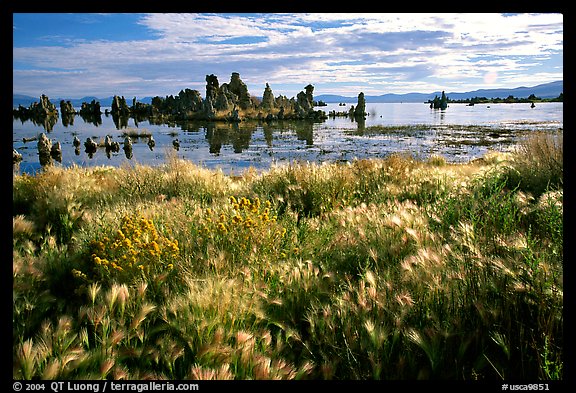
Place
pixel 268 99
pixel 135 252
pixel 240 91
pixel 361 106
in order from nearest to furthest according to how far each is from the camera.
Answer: pixel 135 252, pixel 361 106, pixel 268 99, pixel 240 91

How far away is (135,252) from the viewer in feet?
11.4

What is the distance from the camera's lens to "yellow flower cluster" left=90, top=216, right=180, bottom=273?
139 inches

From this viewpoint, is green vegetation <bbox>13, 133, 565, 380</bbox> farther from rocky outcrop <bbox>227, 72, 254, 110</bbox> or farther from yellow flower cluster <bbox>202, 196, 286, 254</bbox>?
rocky outcrop <bbox>227, 72, 254, 110</bbox>

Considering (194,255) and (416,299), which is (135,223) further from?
(416,299)

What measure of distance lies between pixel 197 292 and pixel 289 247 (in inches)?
70.4

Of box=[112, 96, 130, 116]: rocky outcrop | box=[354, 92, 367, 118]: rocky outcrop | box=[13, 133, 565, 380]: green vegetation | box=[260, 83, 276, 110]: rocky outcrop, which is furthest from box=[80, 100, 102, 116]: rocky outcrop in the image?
box=[13, 133, 565, 380]: green vegetation

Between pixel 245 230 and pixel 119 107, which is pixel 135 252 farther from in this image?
pixel 119 107

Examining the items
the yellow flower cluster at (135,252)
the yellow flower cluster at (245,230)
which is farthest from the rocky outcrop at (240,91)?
the yellow flower cluster at (135,252)

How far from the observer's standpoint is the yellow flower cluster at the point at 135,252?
3.52 meters

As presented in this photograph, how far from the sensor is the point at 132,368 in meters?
2.35

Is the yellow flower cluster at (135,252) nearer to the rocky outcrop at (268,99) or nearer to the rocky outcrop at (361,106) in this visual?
the rocky outcrop at (268,99)

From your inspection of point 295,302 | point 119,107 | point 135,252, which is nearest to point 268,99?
point 119,107

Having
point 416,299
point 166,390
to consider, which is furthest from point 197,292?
point 416,299

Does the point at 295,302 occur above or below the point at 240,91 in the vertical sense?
below
